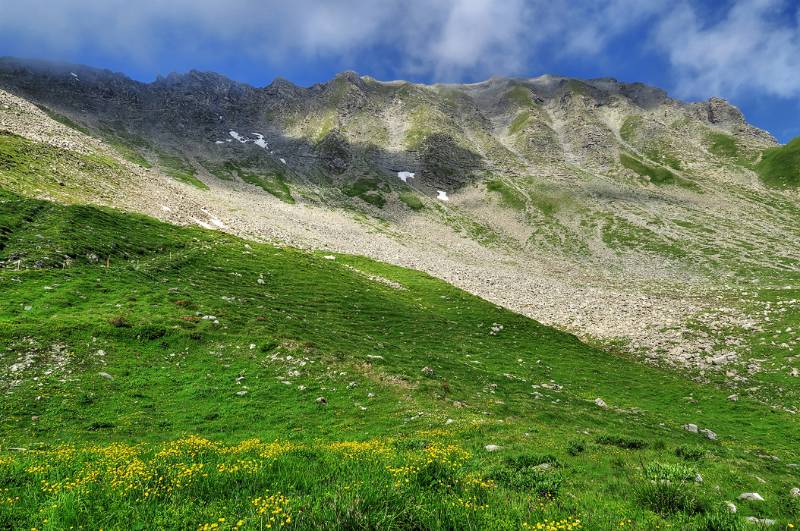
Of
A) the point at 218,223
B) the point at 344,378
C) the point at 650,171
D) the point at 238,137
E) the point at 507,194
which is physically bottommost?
the point at 344,378

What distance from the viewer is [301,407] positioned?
19.2 m

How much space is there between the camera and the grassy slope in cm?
775

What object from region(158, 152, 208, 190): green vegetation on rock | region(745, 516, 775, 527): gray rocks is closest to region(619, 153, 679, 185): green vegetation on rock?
region(158, 152, 208, 190): green vegetation on rock

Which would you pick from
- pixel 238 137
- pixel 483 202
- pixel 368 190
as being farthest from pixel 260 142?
pixel 483 202

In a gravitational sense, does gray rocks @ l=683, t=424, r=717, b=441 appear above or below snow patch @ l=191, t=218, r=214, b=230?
below

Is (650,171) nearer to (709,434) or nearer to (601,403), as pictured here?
(601,403)

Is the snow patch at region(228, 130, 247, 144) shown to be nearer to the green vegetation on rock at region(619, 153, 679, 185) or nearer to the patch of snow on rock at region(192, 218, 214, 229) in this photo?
the patch of snow on rock at region(192, 218, 214, 229)

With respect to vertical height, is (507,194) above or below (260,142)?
below

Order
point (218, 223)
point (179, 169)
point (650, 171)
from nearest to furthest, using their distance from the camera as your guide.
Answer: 1. point (218, 223)
2. point (179, 169)
3. point (650, 171)

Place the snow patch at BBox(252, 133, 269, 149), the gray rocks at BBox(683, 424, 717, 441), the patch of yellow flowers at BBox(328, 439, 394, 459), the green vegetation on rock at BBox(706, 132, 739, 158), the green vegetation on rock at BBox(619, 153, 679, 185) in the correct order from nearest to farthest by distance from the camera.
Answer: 1. the patch of yellow flowers at BBox(328, 439, 394, 459)
2. the gray rocks at BBox(683, 424, 717, 441)
3. the green vegetation on rock at BBox(619, 153, 679, 185)
4. the green vegetation on rock at BBox(706, 132, 739, 158)
5. the snow patch at BBox(252, 133, 269, 149)

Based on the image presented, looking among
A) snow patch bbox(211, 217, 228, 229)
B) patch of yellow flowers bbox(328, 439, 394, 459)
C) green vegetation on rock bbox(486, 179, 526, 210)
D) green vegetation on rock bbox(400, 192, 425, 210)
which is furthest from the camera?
green vegetation on rock bbox(486, 179, 526, 210)

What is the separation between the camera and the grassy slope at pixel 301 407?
775cm

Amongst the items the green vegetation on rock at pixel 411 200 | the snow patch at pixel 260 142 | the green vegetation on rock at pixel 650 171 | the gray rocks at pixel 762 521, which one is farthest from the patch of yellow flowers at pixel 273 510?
the snow patch at pixel 260 142

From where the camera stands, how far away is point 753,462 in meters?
14.6
